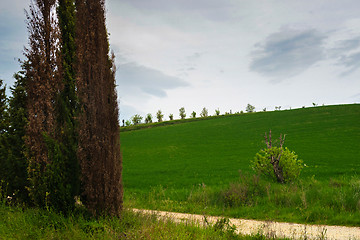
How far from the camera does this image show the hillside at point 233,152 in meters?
17.0

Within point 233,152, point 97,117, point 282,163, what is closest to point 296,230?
point 282,163

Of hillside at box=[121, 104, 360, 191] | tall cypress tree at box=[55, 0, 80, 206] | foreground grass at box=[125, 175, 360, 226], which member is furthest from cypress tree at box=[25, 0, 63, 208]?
hillside at box=[121, 104, 360, 191]

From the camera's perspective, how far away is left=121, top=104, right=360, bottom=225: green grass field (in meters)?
10.4

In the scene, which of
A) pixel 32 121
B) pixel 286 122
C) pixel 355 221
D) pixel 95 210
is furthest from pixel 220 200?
pixel 286 122

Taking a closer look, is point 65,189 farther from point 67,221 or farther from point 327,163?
point 327,163

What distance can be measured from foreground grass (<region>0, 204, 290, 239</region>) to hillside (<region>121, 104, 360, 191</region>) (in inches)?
313

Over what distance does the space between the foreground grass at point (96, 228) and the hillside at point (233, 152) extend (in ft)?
26.1

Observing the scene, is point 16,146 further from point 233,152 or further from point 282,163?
point 233,152

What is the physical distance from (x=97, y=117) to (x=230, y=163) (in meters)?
16.2

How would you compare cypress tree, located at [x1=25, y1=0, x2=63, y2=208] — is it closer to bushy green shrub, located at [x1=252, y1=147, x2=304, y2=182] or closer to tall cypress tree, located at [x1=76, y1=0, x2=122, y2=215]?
tall cypress tree, located at [x1=76, y1=0, x2=122, y2=215]

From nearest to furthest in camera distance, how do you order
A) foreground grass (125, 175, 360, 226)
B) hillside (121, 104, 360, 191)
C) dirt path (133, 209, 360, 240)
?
dirt path (133, 209, 360, 240) < foreground grass (125, 175, 360, 226) < hillside (121, 104, 360, 191)

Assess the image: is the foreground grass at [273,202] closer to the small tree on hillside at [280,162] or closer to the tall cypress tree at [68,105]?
the small tree on hillside at [280,162]

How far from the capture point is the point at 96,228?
641 cm

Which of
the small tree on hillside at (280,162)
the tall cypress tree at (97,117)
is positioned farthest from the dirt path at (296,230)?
the small tree on hillside at (280,162)
